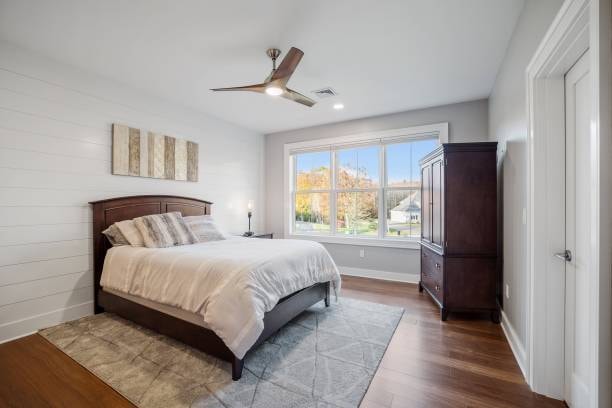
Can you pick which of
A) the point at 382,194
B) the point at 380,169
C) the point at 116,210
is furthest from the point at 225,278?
the point at 380,169

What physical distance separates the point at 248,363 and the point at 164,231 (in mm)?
1711

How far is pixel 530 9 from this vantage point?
186cm

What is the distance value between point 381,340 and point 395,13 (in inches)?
105

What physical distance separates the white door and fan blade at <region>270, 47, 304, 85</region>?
1.77m

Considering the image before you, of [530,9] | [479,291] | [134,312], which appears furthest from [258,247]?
[530,9]

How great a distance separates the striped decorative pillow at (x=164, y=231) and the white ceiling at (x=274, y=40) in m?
1.60

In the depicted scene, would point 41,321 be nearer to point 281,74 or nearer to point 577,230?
point 281,74

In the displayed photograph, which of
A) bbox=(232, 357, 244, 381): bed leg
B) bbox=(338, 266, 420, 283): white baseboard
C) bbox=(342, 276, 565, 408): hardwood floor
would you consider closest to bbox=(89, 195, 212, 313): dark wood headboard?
bbox=(232, 357, 244, 381): bed leg

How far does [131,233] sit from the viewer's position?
9.39 feet

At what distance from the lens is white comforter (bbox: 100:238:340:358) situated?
1841 mm

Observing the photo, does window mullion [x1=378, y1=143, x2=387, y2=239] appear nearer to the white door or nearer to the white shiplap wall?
the white door

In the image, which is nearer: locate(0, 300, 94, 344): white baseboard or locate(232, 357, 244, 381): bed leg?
locate(232, 357, 244, 381): bed leg

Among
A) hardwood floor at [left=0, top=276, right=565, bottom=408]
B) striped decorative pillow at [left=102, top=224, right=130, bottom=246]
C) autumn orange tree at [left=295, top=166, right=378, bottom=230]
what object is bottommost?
hardwood floor at [left=0, top=276, right=565, bottom=408]

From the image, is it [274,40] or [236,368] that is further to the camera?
[274,40]
